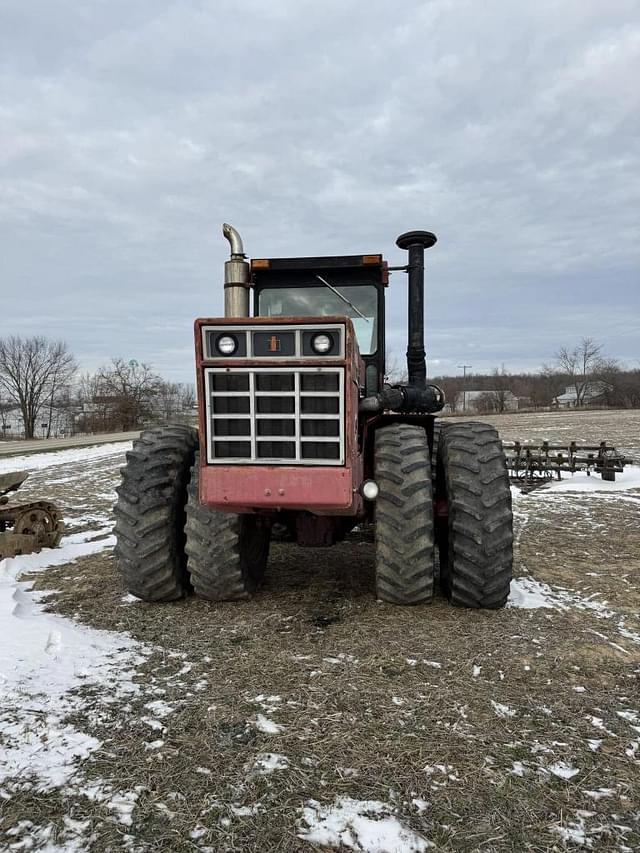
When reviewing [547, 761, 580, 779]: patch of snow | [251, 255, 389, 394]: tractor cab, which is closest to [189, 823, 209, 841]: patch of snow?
[547, 761, 580, 779]: patch of snow

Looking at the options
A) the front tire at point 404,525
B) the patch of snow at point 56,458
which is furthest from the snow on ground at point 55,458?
the front tire at point 404,525

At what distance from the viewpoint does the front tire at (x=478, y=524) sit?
4371 mm

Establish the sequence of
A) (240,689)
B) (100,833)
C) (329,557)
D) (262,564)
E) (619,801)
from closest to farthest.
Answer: (100,833), (619,801), (240,689), (262,564), (329,557)

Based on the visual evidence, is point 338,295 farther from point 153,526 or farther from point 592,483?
point 592,483

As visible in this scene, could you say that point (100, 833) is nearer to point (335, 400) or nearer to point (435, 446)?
point (335, 400)

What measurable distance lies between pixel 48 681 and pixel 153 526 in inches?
56.0

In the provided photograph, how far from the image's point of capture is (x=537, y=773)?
2.61m

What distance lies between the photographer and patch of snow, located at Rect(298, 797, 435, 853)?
220cm

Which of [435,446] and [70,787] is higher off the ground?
[435,446]

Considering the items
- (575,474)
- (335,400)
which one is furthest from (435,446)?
(575,474)

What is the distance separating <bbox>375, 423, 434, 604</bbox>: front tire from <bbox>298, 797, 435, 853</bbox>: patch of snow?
2.04 meters

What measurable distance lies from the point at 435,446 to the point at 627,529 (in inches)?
147

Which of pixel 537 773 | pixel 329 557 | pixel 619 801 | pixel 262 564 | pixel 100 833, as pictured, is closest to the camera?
pixel 100 833

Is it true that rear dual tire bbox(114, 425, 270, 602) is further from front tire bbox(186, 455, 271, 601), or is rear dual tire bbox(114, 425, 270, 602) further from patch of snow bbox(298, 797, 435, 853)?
patch of snow bbox(298, 797, 435, 853)
